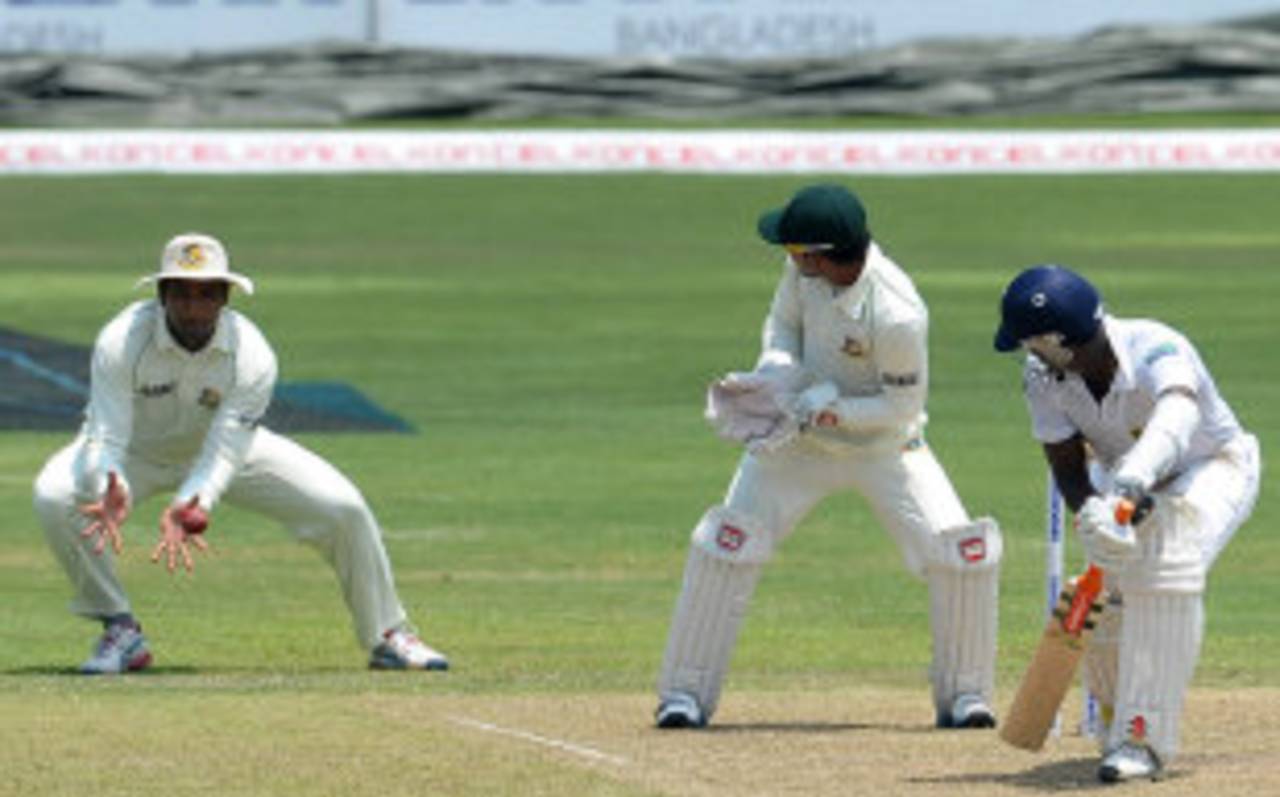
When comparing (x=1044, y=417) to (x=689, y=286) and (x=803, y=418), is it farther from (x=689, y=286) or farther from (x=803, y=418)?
(x=689, y=286)

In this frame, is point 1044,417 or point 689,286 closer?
point 1044,417

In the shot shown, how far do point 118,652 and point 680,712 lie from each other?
2928 mm

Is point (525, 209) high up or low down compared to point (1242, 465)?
down

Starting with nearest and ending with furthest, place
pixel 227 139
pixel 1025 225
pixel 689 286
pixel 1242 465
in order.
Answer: pixel 1242 465 < pixel 689 286 < pixel 1025 225 < pixel 227 139

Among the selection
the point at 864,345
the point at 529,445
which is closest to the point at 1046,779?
the point at 864,345

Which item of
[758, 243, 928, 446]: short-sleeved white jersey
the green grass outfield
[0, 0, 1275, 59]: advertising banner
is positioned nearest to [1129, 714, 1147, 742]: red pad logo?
the green grass outfield

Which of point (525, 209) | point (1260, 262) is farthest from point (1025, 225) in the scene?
point (525, 209)

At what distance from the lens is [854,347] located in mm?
12609

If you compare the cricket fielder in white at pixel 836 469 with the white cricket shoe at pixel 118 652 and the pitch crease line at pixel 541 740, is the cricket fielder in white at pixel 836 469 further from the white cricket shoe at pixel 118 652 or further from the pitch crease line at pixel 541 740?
the white cricket shoe at pixel 118 652

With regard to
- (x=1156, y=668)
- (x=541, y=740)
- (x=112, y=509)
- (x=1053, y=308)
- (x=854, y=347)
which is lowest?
(x=541, y=740)

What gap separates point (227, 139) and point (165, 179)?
2.82ft

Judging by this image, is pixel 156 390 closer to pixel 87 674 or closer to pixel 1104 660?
pixel 87 674

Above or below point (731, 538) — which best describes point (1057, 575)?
below

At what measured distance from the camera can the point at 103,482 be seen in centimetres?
1386
